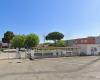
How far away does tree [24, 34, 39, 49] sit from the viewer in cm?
8725

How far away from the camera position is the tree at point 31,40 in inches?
3435

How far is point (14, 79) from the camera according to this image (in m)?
15.1

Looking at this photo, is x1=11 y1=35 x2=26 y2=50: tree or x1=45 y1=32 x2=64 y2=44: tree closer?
x1=11 y1=35 x2=26 y2=50: tree

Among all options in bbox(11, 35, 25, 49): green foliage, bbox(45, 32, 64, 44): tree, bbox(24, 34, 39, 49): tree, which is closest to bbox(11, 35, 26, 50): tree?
bbox(11, 35, 25, 49): green foliage

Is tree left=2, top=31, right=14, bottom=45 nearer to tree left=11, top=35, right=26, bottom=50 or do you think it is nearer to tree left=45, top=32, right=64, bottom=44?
tree left=45, top=32, right=64, bottom=44

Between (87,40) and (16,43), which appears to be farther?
(87,40)

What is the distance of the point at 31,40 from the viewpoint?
87250 mm

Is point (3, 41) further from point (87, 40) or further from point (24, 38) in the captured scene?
point (87, 40)

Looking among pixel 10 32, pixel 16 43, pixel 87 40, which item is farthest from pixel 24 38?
pixel 10 32

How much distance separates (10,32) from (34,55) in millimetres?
83757

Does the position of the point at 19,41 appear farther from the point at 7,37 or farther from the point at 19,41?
the point at 7,37

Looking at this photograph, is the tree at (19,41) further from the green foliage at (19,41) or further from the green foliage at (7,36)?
the green foliage at (7,36)

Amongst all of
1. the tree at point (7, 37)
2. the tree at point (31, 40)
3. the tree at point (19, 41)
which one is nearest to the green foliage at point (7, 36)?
the tree at point (7, 37)

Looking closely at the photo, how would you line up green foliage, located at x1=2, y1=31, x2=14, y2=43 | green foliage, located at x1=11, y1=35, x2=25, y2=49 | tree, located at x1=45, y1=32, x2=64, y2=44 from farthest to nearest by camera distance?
green foliage, located at x1=2, y1=31, x2=14, y2=43
tree, located at x1=45, y1=32, x2=64, y2=44
green foliage, located at x1=11, y1=35, x2=25, y2=49
